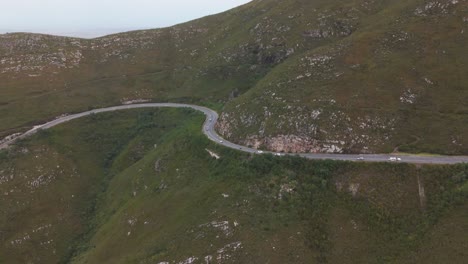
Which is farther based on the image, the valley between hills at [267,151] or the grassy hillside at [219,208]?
the valley between hills at [267,151]

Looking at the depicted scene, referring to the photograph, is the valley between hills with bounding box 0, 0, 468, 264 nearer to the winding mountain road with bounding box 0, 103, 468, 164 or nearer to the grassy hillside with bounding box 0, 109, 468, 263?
the grassy hillside with bounding box 0, 109, 468, 263

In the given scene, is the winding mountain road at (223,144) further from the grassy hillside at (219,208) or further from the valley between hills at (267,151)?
the grassy hillside at (219,208)

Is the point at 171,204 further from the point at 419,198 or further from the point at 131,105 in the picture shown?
the point at 131,105

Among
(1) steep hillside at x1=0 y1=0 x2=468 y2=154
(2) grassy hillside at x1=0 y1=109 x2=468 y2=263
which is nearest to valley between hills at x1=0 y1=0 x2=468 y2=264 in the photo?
(2) grassy hillside at x1=0 y1=109 x2=468 y2=263

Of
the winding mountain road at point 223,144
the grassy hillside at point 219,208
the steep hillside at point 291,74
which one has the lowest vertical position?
the grassy hillside at point 219,208

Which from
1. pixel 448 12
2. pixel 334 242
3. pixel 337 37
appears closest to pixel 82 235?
pixel 334 242

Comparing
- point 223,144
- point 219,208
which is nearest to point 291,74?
point 223,144

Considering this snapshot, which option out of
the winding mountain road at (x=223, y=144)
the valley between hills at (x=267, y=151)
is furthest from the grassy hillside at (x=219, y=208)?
the winding mountain road at (x=223, y=144)

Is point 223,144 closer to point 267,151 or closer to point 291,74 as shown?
point 267,151
